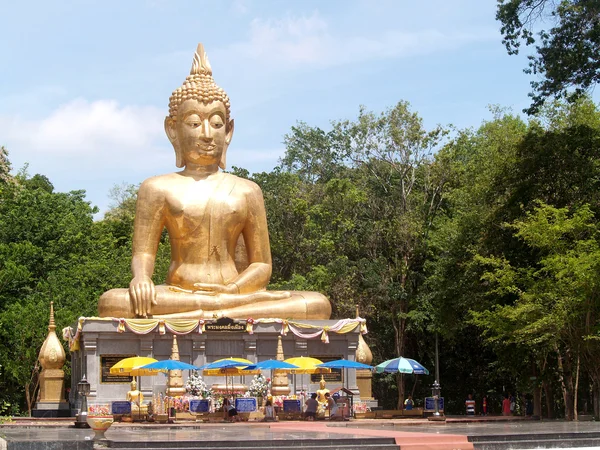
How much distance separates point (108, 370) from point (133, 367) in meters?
2.67

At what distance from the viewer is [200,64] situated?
100 feet

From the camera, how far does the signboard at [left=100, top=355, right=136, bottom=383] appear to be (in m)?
26.6

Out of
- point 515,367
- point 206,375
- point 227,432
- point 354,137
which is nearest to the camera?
point 227,432

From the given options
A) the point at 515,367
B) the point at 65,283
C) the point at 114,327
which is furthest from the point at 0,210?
the point at 515,367

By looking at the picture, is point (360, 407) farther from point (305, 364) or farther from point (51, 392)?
point (51, 392)

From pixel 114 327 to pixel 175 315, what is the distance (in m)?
1.64

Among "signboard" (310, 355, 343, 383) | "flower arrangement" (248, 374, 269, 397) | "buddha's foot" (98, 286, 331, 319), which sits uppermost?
"buddha's foot" (98, 286, 331, 319)

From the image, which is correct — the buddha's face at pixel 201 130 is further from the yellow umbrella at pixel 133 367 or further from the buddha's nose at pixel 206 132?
the yellow umbrella at pixel 133 367

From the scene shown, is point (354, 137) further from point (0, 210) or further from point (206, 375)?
point (206, 375)

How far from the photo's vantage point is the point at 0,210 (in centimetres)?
4225

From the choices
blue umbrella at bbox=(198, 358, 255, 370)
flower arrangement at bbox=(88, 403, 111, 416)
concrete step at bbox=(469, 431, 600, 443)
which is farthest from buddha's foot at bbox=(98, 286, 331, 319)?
concrete step at bbox=(469, 431, 600, 443)

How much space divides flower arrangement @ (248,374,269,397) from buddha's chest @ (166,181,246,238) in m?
4.83

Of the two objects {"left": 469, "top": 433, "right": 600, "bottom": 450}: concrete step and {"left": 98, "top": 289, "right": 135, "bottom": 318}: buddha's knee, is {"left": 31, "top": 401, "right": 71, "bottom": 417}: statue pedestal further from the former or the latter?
{"left": 469, "top": 433, "right": 600, "bottom": 450}: concrete step

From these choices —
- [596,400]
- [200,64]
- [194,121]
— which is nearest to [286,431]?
[194,121]
